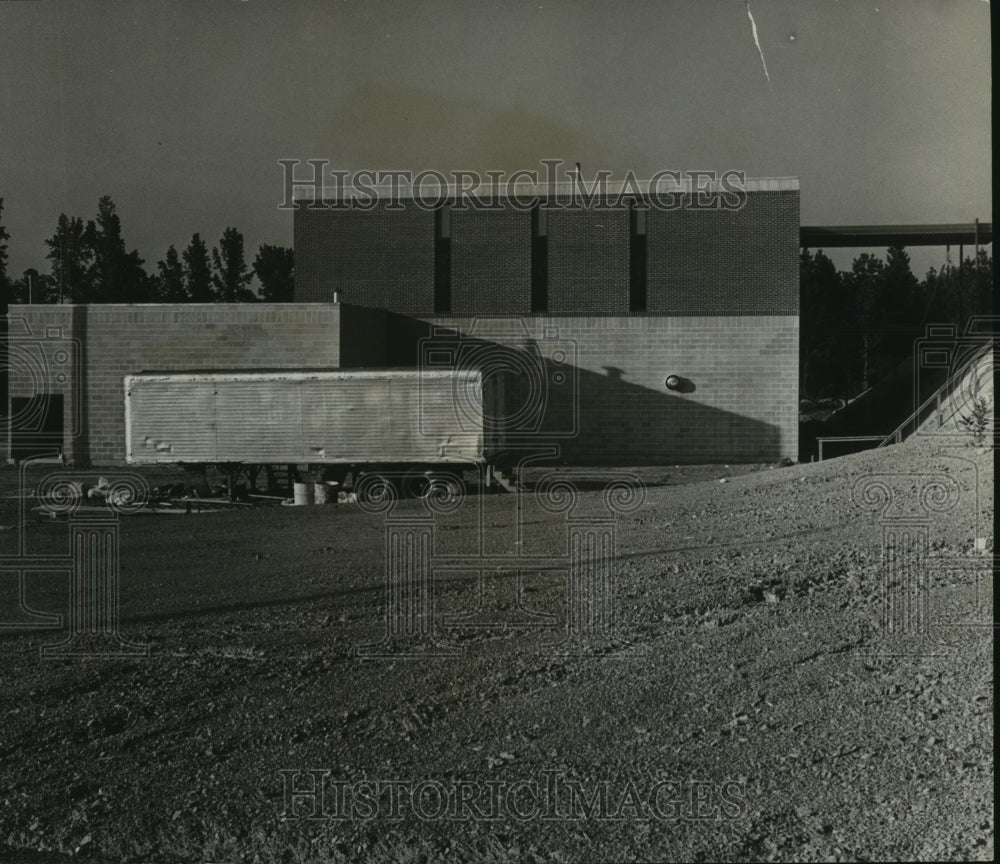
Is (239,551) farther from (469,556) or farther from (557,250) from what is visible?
(557,250)

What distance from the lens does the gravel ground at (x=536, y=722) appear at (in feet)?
16.5

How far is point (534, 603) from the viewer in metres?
9.21

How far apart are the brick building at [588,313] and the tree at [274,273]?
28.5 feet

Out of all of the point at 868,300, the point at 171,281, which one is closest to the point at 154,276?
the point at 171,281

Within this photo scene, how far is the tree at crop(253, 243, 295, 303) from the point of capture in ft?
134

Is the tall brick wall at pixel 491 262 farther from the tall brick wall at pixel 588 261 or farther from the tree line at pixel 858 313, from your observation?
the tree line at pixel 858 313

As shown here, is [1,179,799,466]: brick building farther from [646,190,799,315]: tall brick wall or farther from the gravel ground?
the gravel ground

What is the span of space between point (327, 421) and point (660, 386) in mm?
12515

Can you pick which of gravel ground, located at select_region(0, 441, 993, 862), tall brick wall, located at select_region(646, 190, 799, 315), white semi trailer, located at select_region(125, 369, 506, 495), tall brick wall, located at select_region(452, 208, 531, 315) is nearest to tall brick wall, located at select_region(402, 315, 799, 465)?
tall brick wall, located at select_region(646, 190, 799, 315)

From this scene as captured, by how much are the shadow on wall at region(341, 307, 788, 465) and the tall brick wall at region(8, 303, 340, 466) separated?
1.92 m

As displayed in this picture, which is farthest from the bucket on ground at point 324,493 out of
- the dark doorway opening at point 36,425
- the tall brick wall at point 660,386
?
the dark doorway opening at point 36,425

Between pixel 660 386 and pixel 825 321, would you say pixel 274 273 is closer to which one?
pixel 660 386

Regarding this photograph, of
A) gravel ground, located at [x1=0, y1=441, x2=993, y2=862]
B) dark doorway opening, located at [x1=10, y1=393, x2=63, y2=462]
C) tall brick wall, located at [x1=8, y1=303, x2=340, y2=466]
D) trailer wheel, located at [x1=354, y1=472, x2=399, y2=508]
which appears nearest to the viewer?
gravel ground, located at [x1=0, y1=441, x2=993, y2=862]

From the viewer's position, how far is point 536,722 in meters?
6.29
